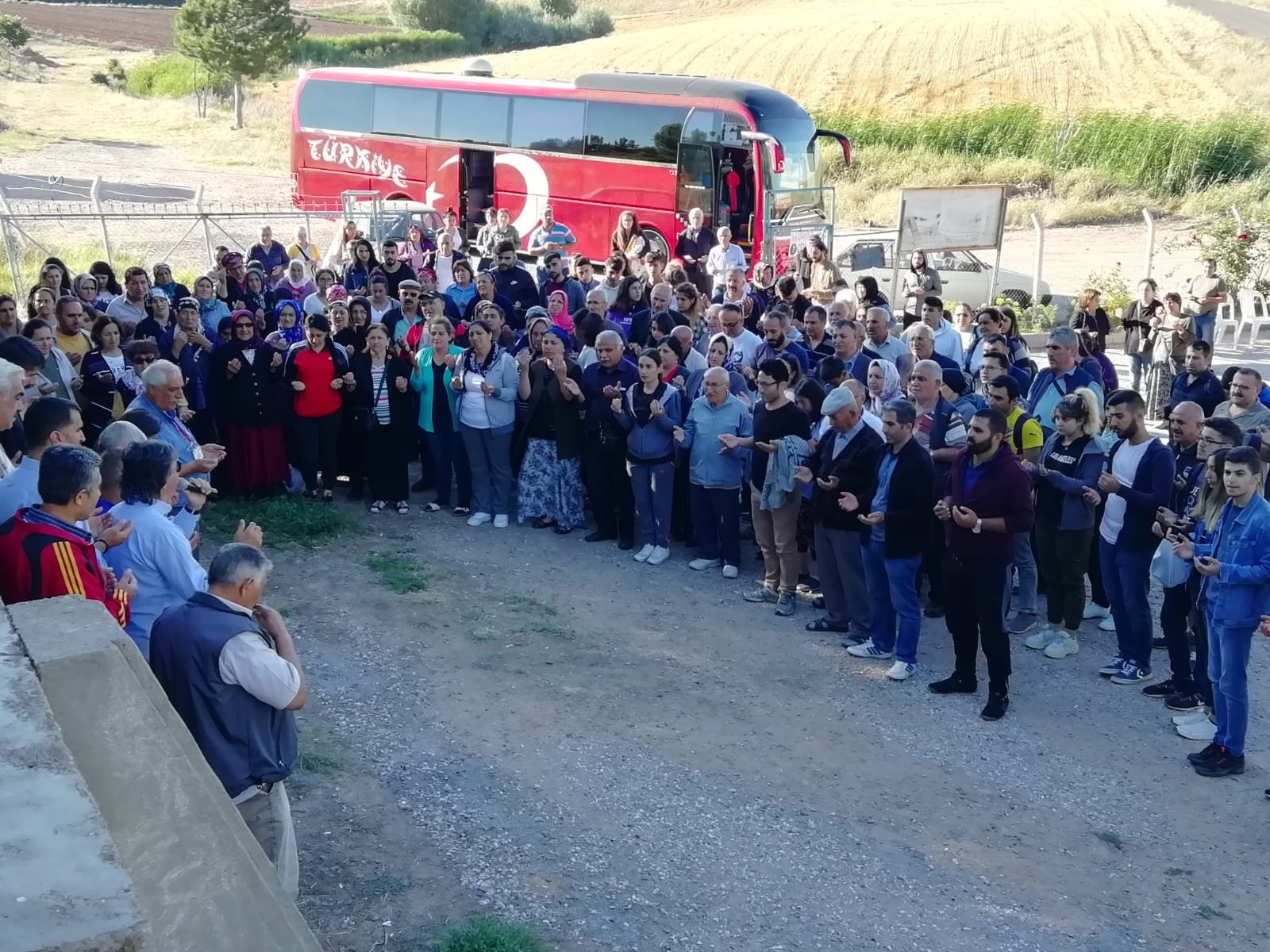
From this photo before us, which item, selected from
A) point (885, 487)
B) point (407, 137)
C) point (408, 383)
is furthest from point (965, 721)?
point (407, 137)

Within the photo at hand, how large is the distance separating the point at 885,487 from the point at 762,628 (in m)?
1.58

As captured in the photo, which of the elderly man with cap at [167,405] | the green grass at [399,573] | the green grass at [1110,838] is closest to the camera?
the green grass at [1110,838]

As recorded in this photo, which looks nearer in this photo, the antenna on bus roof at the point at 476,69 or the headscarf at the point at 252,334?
the headscarf at the point at 252,334

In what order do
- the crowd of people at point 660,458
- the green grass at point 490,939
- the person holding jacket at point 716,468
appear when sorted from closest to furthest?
1. the green grass at point 490,939
2. the crowd of people at point 660,458
3. the person holding jacket at point 716,468

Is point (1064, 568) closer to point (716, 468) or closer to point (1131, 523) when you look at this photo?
point (1131, 523)

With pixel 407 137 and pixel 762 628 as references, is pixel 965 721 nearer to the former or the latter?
pixel 762 628

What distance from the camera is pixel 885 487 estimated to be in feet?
25.6

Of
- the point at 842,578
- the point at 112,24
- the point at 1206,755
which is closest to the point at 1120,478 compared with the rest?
the point at 1206,755

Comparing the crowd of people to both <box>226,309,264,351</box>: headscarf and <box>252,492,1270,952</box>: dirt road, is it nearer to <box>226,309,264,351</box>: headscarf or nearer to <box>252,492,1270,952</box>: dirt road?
<box>226,309,264,351</box>: headscarf

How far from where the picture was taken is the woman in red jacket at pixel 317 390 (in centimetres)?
1055

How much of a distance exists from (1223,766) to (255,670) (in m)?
5.24

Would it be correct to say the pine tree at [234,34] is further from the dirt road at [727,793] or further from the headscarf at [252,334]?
the dirt road at [727,793]

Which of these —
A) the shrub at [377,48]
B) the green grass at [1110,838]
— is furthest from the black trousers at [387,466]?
the shrub at [377,48]

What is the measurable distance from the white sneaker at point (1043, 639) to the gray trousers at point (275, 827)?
541 centimetres
